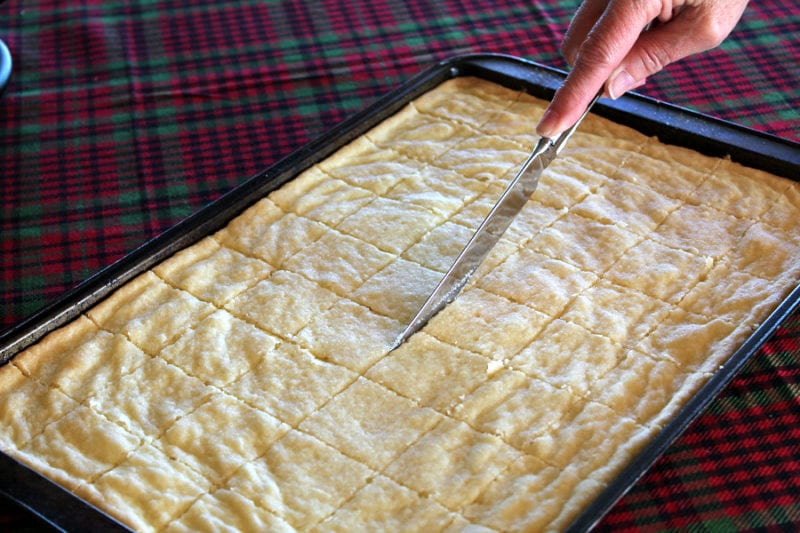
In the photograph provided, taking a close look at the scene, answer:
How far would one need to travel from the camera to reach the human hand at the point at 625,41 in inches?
68.5

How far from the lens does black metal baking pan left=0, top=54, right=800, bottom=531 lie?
59.1 inches

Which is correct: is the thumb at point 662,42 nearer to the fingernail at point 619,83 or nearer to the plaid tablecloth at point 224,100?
the fingernail at point 619,83

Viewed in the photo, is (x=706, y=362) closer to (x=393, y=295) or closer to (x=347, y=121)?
(x=393, y=295)

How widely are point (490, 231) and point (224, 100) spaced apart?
1.17 m

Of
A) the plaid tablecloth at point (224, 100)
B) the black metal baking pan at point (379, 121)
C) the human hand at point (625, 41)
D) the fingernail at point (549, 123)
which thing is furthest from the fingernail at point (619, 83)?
the plaid tablecloth at point (224, 100)

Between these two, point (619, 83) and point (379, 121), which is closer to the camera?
point (619, 83)

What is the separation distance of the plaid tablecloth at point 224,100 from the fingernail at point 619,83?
593 mm

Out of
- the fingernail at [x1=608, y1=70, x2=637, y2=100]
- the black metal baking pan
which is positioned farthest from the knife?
the black metal baking pan

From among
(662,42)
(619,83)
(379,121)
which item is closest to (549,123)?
(619,83)

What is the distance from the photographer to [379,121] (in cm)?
238

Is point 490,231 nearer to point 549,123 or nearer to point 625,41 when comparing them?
point 549,123

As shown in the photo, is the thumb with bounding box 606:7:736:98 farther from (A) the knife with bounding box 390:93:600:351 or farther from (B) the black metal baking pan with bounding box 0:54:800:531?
(B) the black metal baking pan with bounding box 0:54:800:531

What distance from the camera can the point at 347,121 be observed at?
2.32 meters

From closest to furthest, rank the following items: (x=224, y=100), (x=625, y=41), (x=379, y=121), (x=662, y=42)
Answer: (x=625, y=41)
(x=662, y=42)
(x=379, y=121)
(x=224, y=100)
